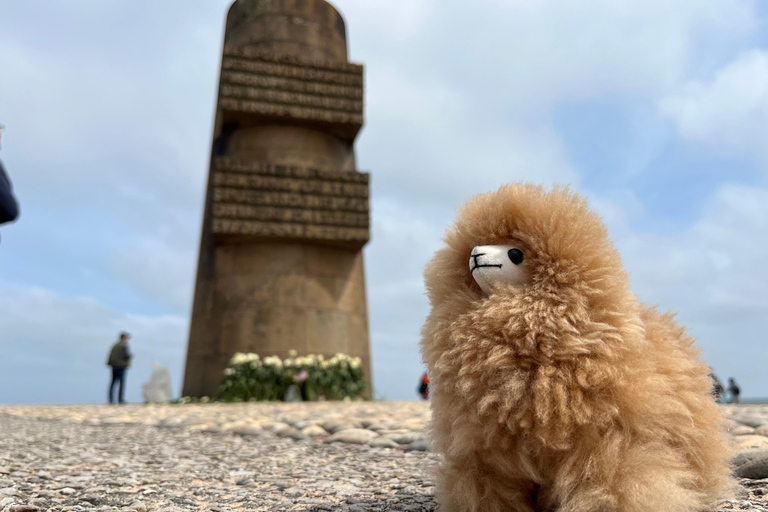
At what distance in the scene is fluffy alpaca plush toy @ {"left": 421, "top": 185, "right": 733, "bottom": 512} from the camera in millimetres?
1879

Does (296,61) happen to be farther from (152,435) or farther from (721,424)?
(721,424)

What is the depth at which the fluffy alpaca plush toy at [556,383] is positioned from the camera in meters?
1.88

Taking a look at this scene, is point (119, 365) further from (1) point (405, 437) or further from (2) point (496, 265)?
(2) point (496, 265)

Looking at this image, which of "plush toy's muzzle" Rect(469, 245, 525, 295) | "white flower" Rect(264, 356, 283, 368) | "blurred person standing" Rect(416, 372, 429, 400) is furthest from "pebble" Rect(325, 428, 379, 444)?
"blurred person standing" Rect(416, 372, 429, 400)

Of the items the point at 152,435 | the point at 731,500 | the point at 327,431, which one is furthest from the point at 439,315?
the point at 152,435

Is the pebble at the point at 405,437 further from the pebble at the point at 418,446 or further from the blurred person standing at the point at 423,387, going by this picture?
the blurred person standing at the point at 423,387

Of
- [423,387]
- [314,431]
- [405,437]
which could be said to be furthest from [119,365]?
[405,437]

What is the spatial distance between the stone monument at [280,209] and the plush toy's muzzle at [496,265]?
8.45m

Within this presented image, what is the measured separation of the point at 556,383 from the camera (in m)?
1.87

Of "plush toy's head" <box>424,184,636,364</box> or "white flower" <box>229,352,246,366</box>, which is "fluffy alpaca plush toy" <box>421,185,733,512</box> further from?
"white flower" <box>229,352,246,366</box>

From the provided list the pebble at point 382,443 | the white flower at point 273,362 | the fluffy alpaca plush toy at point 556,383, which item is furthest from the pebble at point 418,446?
the white flower at point 273,362

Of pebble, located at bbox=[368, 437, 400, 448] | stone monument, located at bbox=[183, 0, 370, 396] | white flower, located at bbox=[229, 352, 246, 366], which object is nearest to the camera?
pebble, located at bbox=[368, 437, 400, 448]

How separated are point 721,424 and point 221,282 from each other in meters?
9.19

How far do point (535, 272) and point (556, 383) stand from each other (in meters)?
0.37
